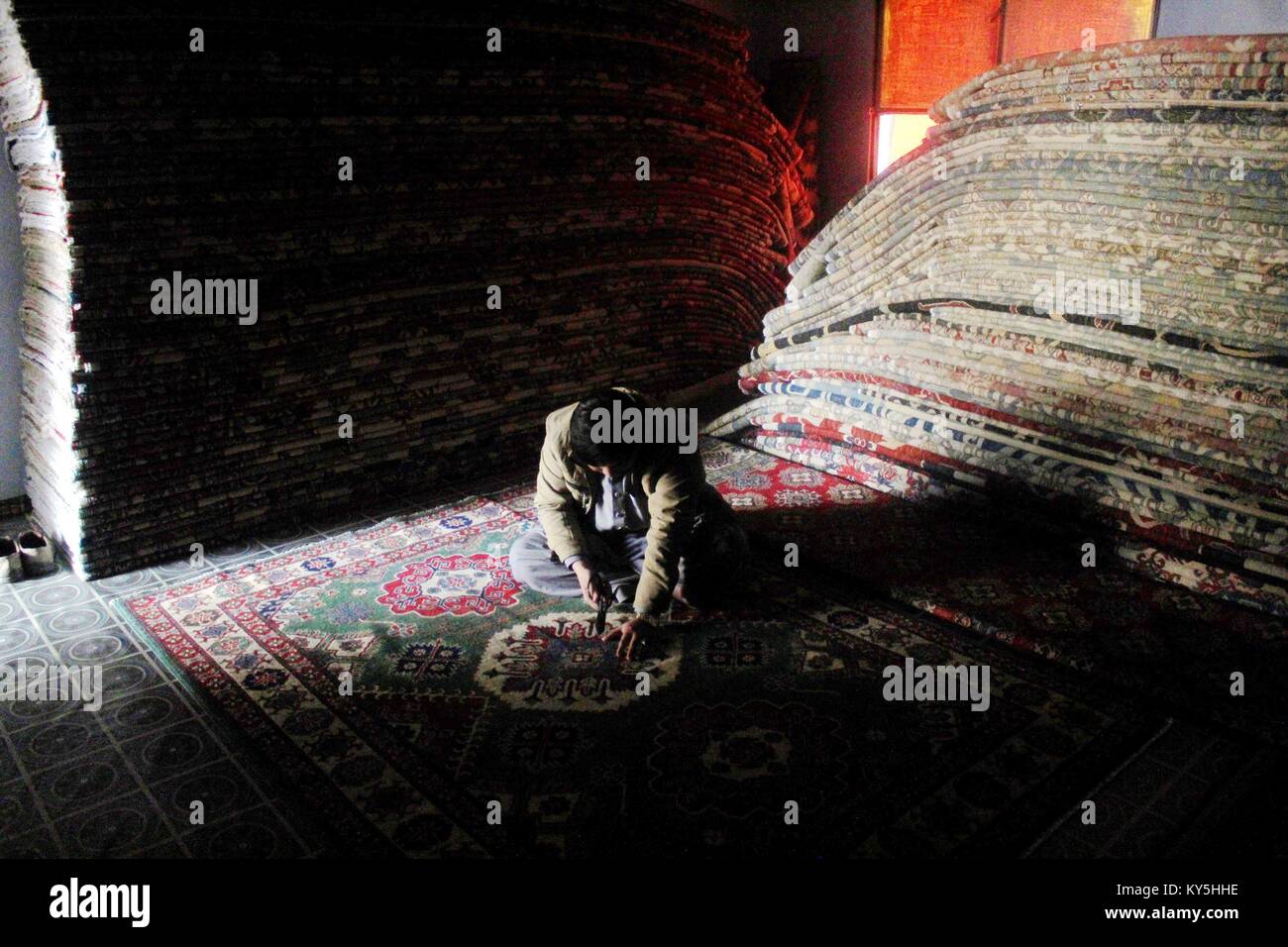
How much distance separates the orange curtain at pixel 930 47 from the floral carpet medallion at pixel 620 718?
4083 mm

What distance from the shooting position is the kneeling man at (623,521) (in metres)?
2.91

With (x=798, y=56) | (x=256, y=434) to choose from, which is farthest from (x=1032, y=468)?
(x=798, y=56)

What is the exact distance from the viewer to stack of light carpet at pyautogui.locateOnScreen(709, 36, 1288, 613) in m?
3.39

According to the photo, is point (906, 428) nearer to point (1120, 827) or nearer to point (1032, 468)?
point (1032, 468)

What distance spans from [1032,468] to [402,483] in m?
2.54

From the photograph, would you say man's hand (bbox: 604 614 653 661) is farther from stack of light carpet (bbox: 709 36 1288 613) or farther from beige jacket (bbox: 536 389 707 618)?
stack of light carpet (bbox: 709 36 1288 613)

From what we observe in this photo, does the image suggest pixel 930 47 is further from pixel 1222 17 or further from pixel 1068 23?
pixel 1222 17

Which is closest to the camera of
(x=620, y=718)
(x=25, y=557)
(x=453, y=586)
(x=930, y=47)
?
(x=620, y=718)

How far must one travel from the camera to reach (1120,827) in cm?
235

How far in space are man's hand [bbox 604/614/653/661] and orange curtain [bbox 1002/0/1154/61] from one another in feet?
14.7

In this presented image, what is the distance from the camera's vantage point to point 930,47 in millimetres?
6422

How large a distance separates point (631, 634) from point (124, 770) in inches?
54.0

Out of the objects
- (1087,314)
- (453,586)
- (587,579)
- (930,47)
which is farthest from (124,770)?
(930,47)

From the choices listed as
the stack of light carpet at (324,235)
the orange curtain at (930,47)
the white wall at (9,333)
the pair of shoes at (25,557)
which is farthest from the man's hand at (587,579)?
the orange curtain at (930,47)
